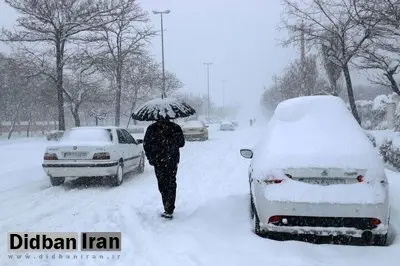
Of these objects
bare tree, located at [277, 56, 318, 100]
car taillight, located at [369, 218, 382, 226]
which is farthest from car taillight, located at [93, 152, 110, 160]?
bare tree, located at [277, 56, 318, 100]

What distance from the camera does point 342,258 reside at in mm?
5180

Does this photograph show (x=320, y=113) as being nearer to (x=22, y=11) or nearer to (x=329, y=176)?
(x=329, y=176)

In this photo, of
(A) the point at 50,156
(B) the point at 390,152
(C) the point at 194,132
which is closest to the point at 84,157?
(A) the point at 50,156

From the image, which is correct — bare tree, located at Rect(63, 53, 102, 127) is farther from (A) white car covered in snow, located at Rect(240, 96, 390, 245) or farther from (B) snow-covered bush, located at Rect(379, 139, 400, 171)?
(A) white car covered in snow, located at Rect(240, 96, 390, 245)

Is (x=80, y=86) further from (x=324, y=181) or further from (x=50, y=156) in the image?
(x=324, y=181)

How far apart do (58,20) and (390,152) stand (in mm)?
15824

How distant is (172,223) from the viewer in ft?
22.7

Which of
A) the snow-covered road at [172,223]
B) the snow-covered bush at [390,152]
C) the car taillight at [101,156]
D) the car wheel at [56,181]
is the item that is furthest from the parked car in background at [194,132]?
the car taillight at [101,156]

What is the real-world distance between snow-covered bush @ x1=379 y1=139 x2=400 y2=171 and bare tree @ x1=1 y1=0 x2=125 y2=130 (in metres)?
13.8

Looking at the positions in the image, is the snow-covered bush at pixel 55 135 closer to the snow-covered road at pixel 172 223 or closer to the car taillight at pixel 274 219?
the snow-covered road at pixel 172 223

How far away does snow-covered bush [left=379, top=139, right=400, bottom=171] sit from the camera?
12782 mm

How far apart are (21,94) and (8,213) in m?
49.1

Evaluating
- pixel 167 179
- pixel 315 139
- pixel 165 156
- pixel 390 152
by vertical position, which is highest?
pixel 315 139

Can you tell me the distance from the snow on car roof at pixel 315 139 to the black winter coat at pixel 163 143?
59.2 inches
